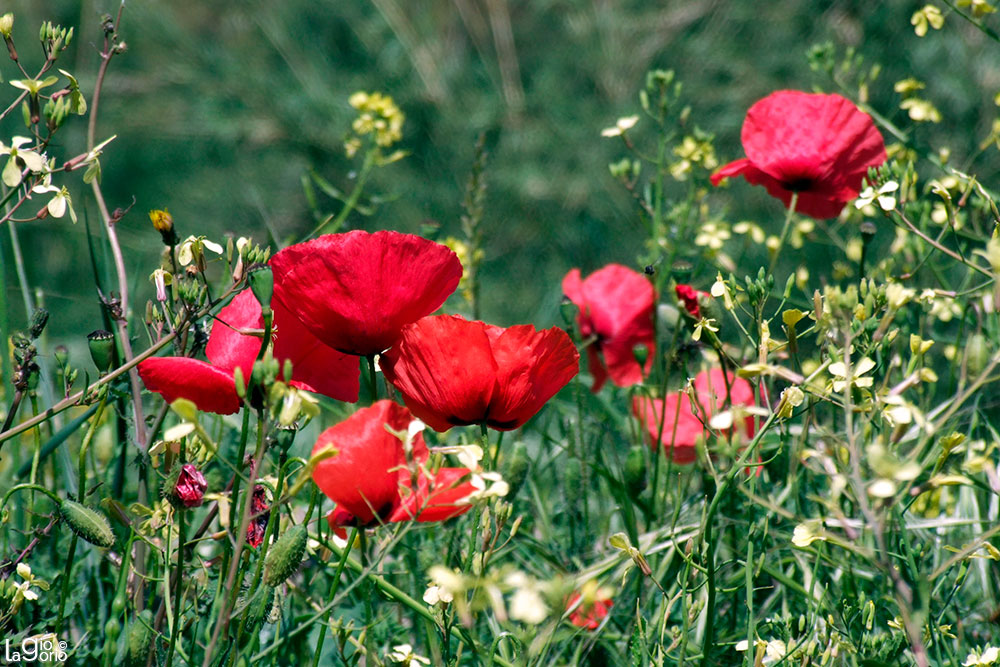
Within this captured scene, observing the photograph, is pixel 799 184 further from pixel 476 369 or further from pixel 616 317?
pixel 476 369

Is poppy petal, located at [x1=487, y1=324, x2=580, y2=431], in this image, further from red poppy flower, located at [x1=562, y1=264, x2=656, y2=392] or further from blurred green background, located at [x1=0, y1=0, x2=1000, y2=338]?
blurred green background, located at [x1=0, y1=0, x2=1000, y2=338]

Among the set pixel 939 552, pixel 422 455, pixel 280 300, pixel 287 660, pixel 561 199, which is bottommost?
pixel 561 199

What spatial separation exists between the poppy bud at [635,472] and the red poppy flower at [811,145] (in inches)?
9.6

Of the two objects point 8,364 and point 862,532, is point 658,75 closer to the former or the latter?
point 862,532

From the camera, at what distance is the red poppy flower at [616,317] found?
3.19 ft

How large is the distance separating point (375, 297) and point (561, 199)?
1741 mm

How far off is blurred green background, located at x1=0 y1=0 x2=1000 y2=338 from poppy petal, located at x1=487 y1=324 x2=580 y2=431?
1.33 meters

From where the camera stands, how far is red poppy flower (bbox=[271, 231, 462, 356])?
58 centimetres

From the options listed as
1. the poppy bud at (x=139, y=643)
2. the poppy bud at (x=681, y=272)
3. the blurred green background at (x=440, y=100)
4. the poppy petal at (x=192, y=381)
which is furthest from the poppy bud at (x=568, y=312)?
the blurred green background at (x=440, y=100)

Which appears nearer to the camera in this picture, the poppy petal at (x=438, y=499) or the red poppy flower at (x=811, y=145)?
the poppy petal at (x=438, y=499)

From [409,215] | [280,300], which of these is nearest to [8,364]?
[280,300]

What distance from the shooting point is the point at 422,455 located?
0.60 m

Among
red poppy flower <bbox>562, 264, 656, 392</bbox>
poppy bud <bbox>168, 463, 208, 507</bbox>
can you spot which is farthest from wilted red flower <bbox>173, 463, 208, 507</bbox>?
red poppy flower <bbox>562, 264, 656, 392</bbox>

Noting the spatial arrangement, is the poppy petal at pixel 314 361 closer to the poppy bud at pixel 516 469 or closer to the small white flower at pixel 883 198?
the poppy bud at pixel 516 469
